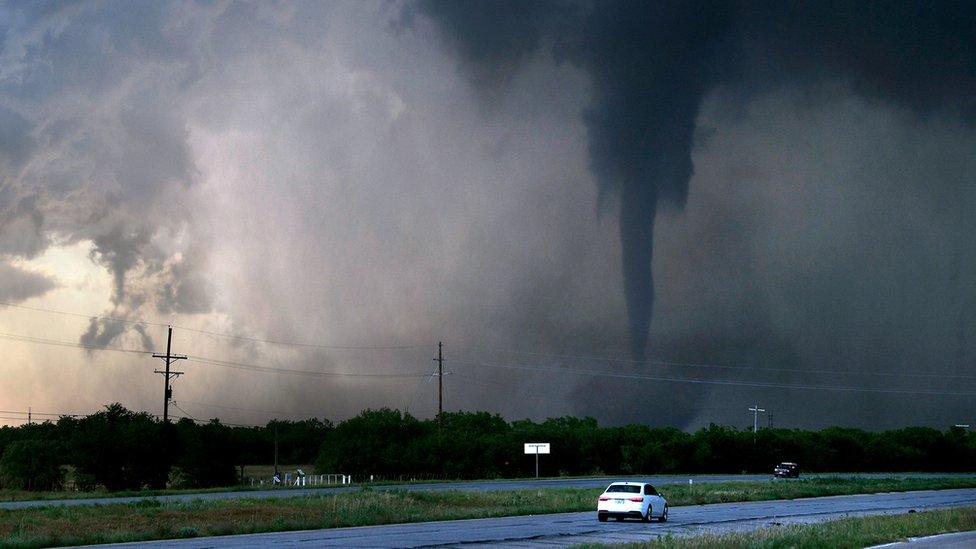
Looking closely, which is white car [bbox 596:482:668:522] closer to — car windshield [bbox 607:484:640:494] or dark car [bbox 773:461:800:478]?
car windshield [bbox 607:484:640:494]

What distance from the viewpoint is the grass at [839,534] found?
2805 cm

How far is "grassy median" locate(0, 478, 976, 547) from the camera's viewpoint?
3581cm

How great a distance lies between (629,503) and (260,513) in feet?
56.9

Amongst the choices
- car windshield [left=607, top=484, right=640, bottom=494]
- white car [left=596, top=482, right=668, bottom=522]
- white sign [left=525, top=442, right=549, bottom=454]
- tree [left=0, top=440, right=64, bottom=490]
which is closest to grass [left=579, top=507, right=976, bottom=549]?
white car [left=596, top=482, right=668, bottom=522]

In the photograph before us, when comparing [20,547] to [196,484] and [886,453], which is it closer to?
[196,484]

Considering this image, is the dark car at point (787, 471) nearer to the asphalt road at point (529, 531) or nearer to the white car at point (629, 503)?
the asphalt road at point (529, 531)

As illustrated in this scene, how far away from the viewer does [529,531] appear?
123 feet

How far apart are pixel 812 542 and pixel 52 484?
310ft

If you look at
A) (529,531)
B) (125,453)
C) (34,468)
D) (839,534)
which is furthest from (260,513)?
(34,468)

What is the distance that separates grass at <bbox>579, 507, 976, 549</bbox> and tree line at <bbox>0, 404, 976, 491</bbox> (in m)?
74.5

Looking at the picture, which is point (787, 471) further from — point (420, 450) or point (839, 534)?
point (839, 534)

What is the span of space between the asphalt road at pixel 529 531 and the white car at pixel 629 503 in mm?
624

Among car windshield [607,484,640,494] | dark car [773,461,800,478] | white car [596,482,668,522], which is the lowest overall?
dark car [773,461,800,478]

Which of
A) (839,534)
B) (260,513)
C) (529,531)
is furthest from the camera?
(260,513)
